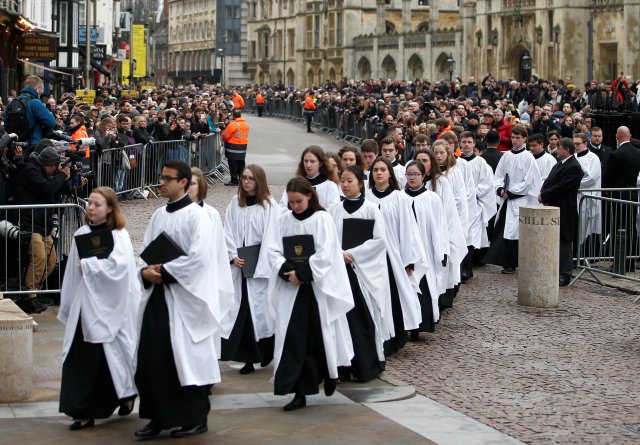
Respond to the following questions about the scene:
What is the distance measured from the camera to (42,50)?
36.1 metres

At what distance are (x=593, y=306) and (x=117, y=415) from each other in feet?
25.1

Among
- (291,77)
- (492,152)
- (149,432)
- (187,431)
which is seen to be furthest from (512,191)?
(291,77)

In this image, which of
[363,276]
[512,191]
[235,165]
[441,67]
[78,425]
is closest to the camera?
[78,425]

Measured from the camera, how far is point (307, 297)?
10445 mm

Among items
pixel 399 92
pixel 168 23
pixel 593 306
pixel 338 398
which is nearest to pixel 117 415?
pixel 338 398

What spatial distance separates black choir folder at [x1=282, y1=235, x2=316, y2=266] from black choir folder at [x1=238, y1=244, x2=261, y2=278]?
1179 millimetres

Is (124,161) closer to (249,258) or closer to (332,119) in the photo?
(249,258)

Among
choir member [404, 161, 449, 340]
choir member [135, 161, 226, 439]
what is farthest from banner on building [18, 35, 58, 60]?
choir member [135, 161, 226, 439]

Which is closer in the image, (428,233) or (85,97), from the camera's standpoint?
(428,233)

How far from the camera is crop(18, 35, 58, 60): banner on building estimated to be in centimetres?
3612

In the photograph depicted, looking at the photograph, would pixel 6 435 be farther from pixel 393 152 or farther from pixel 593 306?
pixel 593 306

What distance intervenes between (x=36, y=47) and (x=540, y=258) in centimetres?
2334

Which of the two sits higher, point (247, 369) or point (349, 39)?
point (349, 39)

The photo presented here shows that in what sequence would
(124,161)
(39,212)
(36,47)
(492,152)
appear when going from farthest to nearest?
(36,47), (124,161), (492,152), (39,212)
